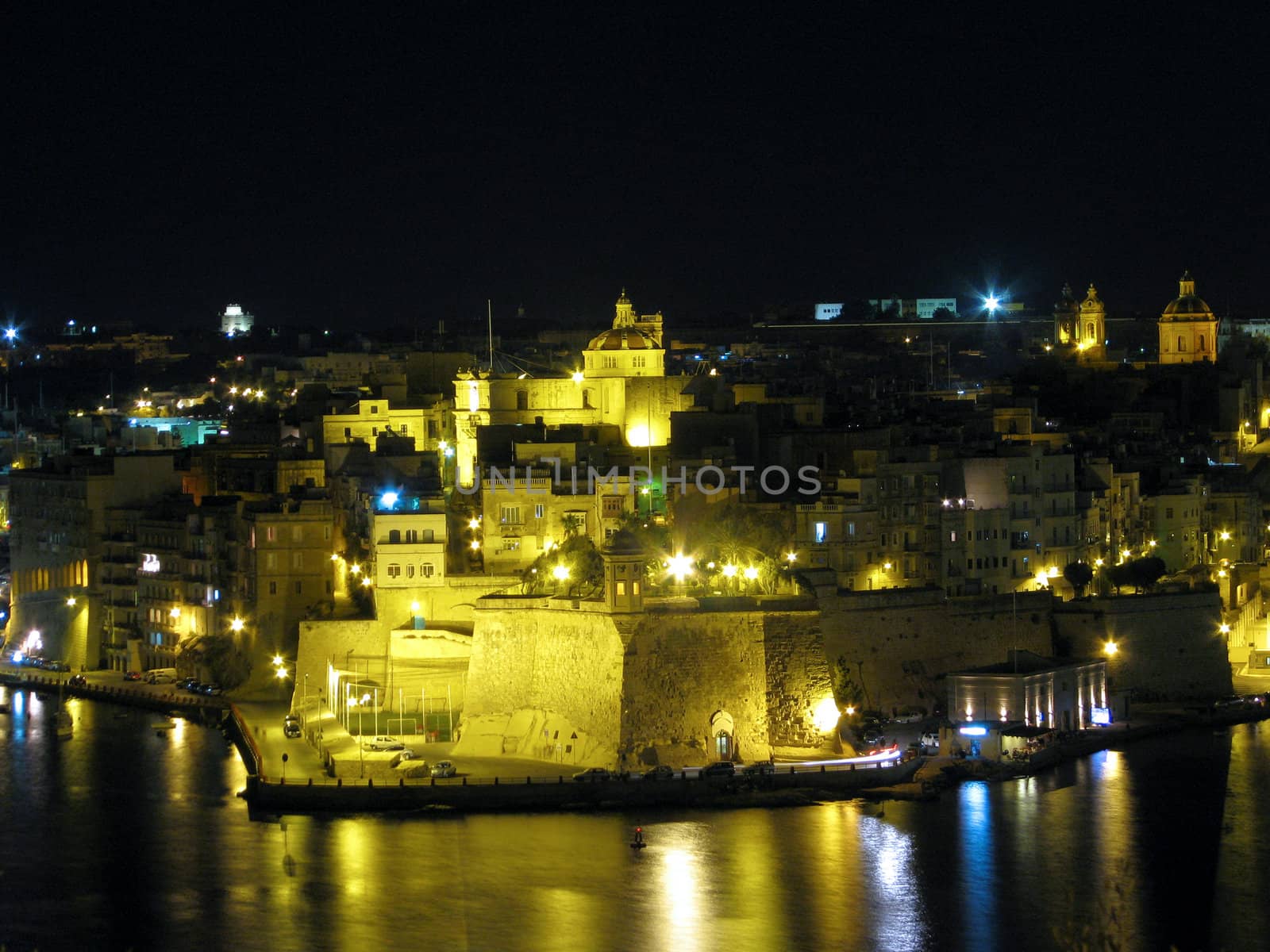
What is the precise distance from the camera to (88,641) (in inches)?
1542

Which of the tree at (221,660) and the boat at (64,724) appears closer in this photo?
the boat at (64,724)

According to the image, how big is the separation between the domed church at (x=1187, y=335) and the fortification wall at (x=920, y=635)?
2613 cm

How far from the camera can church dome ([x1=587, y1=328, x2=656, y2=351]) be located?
40.3 meters

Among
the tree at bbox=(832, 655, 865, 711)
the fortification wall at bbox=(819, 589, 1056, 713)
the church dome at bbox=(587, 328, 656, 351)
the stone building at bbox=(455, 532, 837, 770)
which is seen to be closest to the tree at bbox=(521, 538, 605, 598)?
the stone building at bbox=(455, 532, 837, 770)

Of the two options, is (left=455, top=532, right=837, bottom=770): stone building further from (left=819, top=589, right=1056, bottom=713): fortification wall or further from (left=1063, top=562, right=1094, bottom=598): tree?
(left=1063, top=562, right=1094, bottom=598): tree

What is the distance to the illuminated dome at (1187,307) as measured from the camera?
58.8 metres

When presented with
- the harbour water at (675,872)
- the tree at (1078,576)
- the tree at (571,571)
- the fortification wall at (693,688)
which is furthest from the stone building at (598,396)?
the harbour water at (675,872)

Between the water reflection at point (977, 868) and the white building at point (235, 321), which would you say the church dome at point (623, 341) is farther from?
the white building at point (235, 321)

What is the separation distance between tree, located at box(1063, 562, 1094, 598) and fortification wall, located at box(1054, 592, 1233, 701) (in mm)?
1749

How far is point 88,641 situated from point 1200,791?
17.6 meters

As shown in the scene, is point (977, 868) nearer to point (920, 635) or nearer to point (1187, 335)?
point (920, 635)

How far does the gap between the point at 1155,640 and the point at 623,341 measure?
10556mm

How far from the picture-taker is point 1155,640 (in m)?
33.6

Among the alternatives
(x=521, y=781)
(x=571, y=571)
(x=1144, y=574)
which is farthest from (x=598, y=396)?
(x=521, y=781)
